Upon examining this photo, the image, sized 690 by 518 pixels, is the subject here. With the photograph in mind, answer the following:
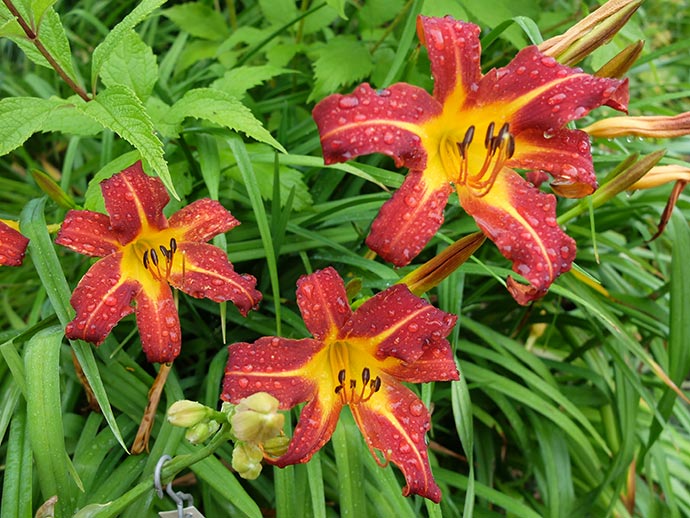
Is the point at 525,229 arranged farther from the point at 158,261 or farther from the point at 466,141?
the point at 158,261

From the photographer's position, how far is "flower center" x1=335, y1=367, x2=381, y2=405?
82cm

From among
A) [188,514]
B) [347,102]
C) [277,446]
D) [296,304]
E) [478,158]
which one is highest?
[347,102]

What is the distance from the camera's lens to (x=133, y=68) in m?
1.13

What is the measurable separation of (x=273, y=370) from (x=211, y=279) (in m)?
0.19

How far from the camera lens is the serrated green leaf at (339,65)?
1322 millimetres

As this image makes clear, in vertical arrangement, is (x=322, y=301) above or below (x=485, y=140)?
below

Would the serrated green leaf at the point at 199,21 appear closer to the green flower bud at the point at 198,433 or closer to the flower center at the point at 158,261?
the flower center at the point at 158,261

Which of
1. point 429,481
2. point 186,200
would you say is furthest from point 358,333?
point 186,200

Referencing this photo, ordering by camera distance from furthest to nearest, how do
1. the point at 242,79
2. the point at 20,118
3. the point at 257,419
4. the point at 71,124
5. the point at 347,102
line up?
the point at 242,79
the point at 71,124
the point at 20,118
the point at 347,102
the point at 257,419

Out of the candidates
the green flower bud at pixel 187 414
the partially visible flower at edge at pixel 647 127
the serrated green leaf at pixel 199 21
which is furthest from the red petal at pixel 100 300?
the serrated green leaf at pixel 199 21

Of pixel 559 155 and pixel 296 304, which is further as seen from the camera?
pixel 296 304

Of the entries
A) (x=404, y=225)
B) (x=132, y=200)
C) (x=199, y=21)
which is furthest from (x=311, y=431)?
(x=199, y=21)

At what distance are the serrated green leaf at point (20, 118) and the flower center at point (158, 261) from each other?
208 mm

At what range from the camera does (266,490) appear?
46.4 inches
